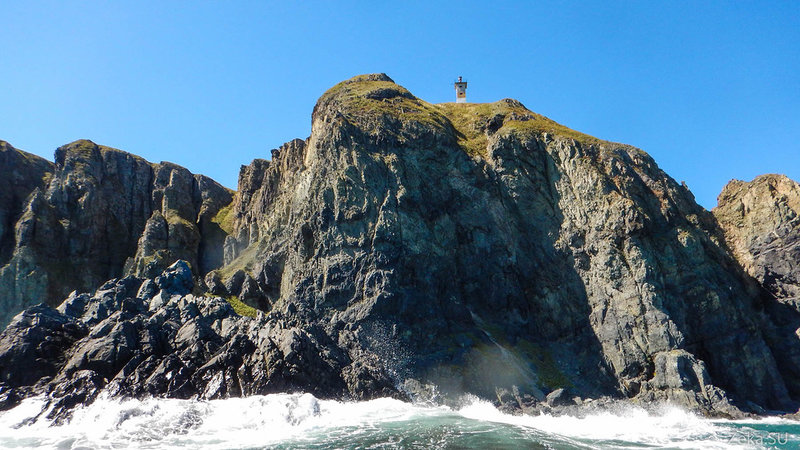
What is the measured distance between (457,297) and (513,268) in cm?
798

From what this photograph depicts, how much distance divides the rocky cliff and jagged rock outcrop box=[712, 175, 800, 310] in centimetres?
179

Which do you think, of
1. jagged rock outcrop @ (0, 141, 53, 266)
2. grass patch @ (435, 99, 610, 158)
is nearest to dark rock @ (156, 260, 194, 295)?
jagged rock outcrop @ (0, 141, 53, 266)

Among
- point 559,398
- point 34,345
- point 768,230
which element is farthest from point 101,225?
point 768,230

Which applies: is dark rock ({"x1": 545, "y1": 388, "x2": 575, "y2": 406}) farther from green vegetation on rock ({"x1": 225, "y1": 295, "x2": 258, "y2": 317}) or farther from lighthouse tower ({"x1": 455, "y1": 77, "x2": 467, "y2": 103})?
lighthouse tower ({"x1": 455, "y1": 77, "x2": 467, "y2": 103})

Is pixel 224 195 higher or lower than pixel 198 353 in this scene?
higher

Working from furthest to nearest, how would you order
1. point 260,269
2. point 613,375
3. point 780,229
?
point 260,269 < point 780,229 < point 613,375

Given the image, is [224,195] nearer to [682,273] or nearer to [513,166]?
[513,166]

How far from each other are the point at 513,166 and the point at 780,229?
30.3 m

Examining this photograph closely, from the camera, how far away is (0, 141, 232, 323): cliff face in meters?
77.9

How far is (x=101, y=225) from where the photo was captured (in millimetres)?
88875

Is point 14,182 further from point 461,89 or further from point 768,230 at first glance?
point 768,230

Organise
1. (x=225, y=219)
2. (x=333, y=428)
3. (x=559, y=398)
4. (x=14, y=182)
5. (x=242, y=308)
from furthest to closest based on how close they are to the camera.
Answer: (x=225, y=219), (x=14, y=182), (x=242, y=308), (x=559, y=398), (x=333, y=428)

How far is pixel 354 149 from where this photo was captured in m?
64.6

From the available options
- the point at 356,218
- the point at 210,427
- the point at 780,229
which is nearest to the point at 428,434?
the point at 210,427
